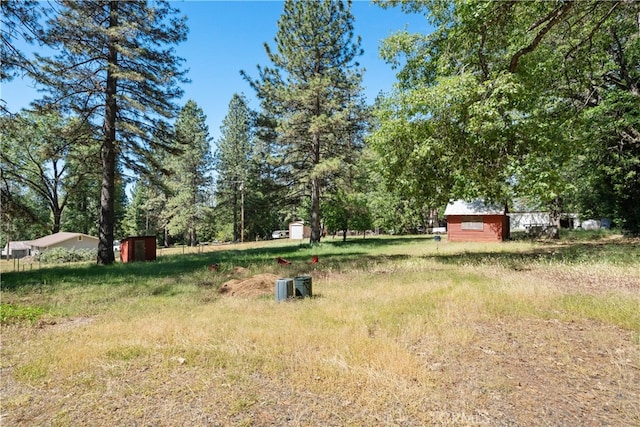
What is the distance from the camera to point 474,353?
4.77m

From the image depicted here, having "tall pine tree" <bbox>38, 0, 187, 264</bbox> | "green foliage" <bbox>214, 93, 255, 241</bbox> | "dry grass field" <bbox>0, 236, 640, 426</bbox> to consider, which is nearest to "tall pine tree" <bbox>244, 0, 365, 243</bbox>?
"tall pine tree" <bbox>38, 0, 187, 264</bbox>

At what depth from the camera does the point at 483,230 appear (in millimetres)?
28922

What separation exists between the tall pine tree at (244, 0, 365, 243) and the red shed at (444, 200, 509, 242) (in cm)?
1304

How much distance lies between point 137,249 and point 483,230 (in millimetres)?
27332

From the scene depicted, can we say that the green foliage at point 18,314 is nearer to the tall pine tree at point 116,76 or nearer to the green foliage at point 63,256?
the tall pine tree at point 116,76

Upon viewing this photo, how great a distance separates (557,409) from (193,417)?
12.3 ft

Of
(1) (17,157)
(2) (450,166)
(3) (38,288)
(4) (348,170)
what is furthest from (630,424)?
(1) (17,157)

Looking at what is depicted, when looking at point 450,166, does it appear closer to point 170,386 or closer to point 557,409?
point 557,409

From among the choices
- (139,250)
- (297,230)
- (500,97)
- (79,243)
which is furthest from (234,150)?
(500,97)

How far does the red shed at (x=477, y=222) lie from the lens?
28.2 m

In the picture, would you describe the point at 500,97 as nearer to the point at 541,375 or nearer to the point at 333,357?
the point at 541,375

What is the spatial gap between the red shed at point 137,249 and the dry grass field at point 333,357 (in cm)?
1045

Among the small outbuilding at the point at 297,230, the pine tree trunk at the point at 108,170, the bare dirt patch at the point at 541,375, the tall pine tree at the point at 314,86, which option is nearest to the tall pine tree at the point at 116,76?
the pine tree trunk at the point at 108,170

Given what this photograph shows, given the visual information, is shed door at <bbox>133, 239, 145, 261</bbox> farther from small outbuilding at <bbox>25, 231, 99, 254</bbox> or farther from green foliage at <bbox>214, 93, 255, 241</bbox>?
green foliage at <bbox>214, 93, 255, 241</bbox>
